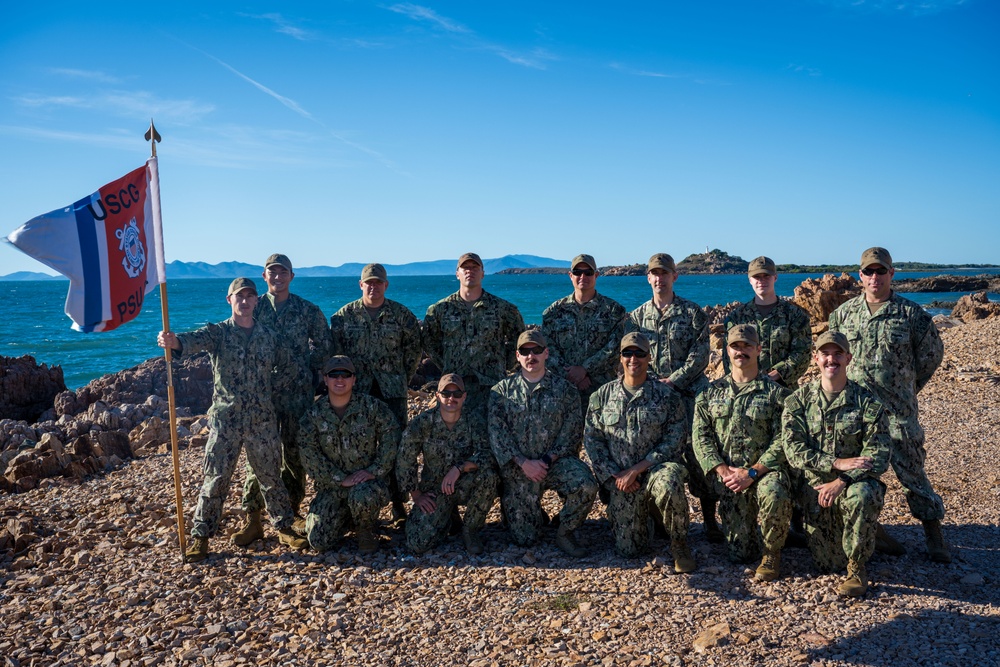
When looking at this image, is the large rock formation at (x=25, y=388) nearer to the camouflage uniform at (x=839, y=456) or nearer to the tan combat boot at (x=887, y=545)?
the camouflage uniform at (x=839, y=456)

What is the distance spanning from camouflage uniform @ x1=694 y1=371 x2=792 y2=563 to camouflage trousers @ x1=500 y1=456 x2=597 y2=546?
108 centimetres

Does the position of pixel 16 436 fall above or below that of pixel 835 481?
below

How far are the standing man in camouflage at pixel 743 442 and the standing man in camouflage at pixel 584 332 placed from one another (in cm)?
147

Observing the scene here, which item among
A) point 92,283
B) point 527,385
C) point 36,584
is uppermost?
point 92,283

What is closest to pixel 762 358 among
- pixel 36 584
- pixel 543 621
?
pixel 543 621

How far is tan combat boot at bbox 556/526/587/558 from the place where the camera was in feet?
21.5

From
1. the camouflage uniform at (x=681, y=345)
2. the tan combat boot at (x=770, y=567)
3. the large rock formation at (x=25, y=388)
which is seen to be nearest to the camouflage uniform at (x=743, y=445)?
the tan combat boot at (x=770, y=567)

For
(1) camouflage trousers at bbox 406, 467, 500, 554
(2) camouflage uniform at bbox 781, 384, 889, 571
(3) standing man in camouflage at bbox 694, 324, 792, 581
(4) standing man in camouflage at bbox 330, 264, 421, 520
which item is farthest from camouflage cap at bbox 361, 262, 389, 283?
(2) camouflage uniform at bbox 781, 384, 889, 571

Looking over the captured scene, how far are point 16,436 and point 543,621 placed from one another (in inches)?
397

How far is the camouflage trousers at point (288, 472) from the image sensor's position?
23.4 ft

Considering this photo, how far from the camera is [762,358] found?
7156 millimetres

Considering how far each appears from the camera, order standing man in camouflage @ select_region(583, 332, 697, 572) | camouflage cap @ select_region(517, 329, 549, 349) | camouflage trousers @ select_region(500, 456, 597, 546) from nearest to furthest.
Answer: standing man in camouflage @ select_region(583, 332, 697, 572) → camouflage trousers @ select_region(500, 456, 597, 546) → camouflage cap @ select_region(517, 329, 549, 349)

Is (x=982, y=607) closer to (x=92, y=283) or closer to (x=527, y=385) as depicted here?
(x=527, y=385)

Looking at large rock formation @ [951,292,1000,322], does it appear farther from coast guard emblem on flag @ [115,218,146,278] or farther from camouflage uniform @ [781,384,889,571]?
coast guard emblem on flag @ [115,218,146,278]
